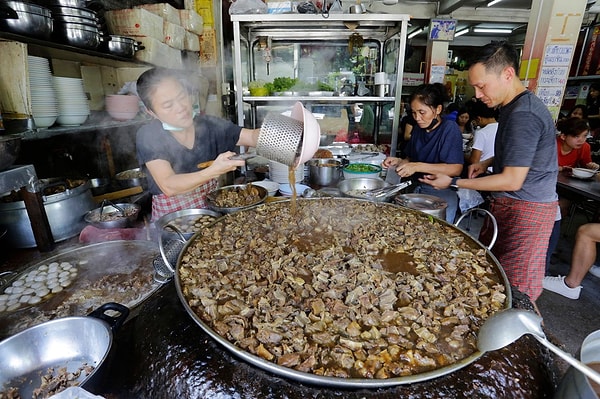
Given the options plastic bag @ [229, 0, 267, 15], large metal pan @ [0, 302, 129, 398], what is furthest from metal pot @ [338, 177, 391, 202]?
plastic bag @ [229, 0, 267, 15]

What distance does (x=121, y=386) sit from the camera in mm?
1276

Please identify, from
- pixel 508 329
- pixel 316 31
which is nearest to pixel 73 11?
pixel 508 329

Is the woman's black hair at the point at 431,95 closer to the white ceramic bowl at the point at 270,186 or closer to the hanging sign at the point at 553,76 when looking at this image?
the white ceramic bowl at the point at 270,186

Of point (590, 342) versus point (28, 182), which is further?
point (28, 182)

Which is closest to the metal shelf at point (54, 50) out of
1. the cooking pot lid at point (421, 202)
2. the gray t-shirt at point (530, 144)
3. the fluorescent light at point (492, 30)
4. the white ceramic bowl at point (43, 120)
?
the white ceramic bowl at point (43, 120)

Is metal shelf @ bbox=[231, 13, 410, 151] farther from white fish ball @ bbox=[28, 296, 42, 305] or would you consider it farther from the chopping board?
white fish ball @ bbox=[28, 296, 42, 305]

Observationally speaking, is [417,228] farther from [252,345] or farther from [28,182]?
[28,182]

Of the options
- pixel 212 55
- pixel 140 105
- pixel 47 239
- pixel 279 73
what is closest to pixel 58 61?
pixel 140 105

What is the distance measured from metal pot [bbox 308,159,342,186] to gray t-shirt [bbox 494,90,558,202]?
171 centimetres

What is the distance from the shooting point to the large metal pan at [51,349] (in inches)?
51.1

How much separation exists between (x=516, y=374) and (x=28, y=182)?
276 centimetres

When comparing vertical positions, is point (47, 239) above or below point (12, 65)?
below

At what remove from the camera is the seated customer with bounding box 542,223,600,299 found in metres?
3.95

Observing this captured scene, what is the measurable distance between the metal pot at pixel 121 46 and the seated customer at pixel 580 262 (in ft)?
19.2
